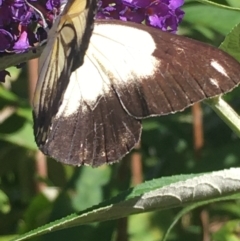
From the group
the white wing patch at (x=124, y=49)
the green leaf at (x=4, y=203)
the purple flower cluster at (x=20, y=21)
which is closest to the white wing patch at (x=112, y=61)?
the white wing patch at (x=124, y=49)

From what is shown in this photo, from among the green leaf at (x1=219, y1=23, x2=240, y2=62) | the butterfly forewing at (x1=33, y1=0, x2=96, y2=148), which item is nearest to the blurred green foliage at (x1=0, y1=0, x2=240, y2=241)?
the green leaf at (x1=219, y1=23, x2=240, y2=62)

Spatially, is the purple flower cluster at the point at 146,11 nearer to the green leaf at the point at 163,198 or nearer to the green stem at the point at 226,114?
the green stem at the point at 226,114

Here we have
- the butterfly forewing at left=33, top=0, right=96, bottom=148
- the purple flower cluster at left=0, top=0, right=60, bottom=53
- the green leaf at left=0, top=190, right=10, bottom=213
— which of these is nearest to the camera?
the butterfly forewing at left=33, top=0, right=96, bottom=148

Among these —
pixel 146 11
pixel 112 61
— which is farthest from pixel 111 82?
pixel 146 11

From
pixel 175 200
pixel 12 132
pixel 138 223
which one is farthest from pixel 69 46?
pixel 138 223

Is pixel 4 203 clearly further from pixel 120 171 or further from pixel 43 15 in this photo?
pixel 43 15

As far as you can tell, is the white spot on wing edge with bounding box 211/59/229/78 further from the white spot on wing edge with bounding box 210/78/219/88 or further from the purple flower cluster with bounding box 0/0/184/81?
the purple flower cluster with bounding box 0/0/184/81
